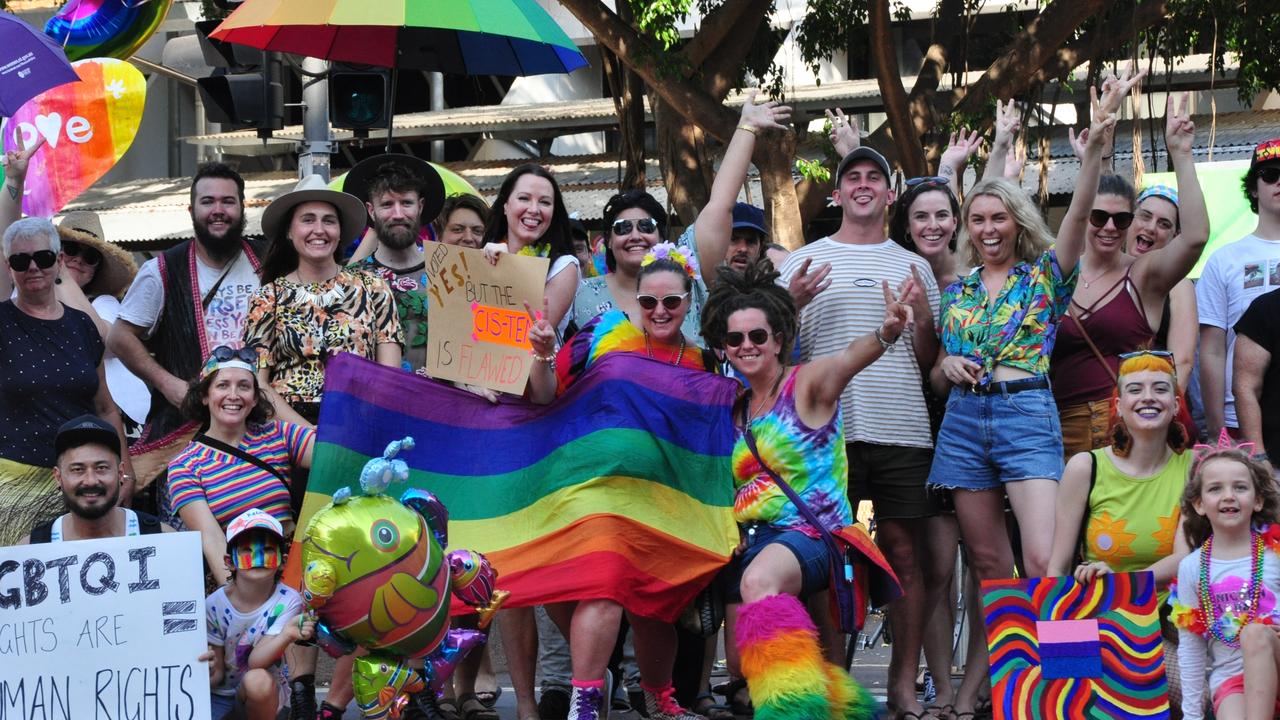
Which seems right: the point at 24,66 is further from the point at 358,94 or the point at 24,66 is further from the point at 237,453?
the point at 358,94

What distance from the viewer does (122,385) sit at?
27.5 ft

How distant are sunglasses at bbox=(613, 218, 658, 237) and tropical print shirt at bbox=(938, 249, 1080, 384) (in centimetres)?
128

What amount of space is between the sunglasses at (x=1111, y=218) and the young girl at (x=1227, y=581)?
1188mm

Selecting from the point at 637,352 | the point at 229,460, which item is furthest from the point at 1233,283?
the point at 229,460

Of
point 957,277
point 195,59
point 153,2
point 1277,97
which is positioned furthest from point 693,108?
point 1277,97

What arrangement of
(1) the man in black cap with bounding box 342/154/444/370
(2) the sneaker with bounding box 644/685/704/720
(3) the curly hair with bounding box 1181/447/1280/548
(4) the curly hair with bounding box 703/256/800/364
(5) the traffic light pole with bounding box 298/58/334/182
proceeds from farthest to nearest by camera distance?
(5) the traffic light pole with bounding box 298/58/334/182, (1) the man in black cap with bounding box 342/154/444/370, (2) the sneaker with bounding box 644/685/704/720, (4) the curly hair with bounding box 703/256/800/364, (3) the curly hair with bounding box 1181/447/1280/548

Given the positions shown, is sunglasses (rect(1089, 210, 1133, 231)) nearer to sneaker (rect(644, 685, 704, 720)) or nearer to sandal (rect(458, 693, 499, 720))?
sneaker (rect(644, 685, 704, 720))

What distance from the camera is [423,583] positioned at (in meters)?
5.62

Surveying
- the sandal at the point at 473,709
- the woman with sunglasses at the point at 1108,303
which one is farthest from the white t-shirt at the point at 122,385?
the woman with sunglasses at the point at 1108,303

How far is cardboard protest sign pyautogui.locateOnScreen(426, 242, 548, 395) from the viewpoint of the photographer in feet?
21.3

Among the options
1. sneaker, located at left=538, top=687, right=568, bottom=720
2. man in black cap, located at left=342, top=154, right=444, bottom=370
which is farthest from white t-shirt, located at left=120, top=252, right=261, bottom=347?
sneaker, located at left=538, top=687, right=568, bottom=720

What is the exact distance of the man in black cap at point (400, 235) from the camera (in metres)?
7.37

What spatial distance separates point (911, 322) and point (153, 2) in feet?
21.0

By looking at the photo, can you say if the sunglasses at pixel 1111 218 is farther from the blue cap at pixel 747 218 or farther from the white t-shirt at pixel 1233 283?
the blue cap at pixel 747 218
